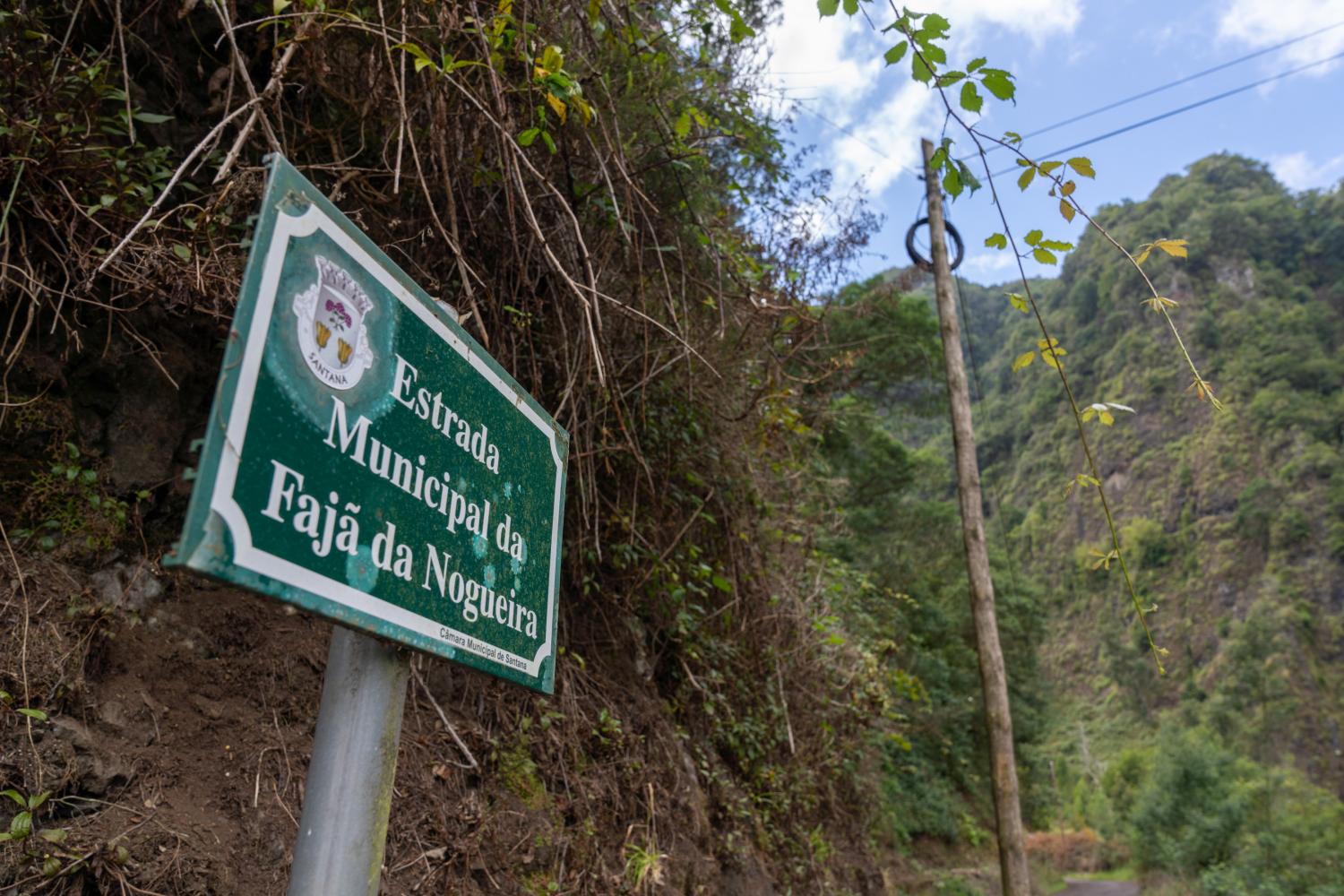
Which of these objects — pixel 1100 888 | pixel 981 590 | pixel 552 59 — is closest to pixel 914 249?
pixel 981 590

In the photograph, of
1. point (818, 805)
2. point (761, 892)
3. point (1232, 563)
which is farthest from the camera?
point (1232, 563)

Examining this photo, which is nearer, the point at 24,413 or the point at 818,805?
the point at 24,413

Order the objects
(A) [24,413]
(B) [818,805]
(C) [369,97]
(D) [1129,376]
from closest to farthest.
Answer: (A) [24,413], (C) [369,97], (B) [818,805], (D) [1129,376]

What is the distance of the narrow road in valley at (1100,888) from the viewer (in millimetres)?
23609

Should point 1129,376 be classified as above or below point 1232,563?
above

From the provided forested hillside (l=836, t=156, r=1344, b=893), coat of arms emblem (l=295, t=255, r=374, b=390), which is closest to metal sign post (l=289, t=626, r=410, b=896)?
coat of arms emblem (l=295, t=255, r=374, b=390)

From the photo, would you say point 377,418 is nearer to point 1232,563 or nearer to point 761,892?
point 761,892

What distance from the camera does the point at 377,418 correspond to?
42.0 inches

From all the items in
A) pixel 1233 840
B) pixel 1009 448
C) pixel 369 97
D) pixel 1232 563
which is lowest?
pixel 1233 840

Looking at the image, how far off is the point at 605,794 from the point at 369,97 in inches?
113

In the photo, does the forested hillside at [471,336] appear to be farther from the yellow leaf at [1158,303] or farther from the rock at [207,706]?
the yellow leaf at [1158,303]

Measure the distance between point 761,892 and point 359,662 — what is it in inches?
168

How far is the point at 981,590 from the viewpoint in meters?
6.41

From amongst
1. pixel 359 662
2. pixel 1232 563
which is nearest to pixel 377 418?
pixel 359 662
